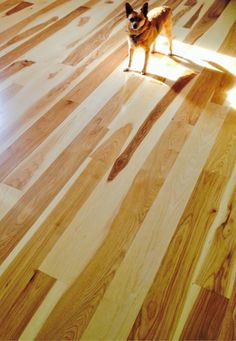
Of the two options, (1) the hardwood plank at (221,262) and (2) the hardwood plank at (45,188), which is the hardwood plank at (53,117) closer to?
(2) the hardwood plank at (45,188)

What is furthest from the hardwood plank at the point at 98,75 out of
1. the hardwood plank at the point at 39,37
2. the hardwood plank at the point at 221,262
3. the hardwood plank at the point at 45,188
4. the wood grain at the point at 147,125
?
the hardwood plank at the point at 221,262

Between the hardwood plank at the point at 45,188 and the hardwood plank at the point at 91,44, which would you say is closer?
the hardwood plank at the point at 45,188

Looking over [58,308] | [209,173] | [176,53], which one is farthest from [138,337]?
[176,53]

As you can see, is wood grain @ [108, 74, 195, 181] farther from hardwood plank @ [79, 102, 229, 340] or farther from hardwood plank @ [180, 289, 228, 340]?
hardwood plank @ [180, 289, 228, 340]

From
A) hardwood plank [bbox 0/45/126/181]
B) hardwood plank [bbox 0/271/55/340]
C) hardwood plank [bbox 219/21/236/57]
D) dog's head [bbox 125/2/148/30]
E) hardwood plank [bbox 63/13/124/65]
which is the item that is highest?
hardwood plank [bbox 219/21/236/57]

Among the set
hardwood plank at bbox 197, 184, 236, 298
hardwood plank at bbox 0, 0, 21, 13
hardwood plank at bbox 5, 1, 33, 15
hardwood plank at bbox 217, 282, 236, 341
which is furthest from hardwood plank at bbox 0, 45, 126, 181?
hardwood plank at bbox 0, 0, 21, 13

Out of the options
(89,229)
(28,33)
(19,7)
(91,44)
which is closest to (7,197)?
(89,229)

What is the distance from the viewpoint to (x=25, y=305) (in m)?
1.11

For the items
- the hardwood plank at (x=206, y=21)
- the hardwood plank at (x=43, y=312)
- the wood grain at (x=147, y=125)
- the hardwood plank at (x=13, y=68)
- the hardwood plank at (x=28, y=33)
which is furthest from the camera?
the hardwood plank at (x=206, y=21)

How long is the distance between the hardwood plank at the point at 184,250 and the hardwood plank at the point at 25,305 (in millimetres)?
333

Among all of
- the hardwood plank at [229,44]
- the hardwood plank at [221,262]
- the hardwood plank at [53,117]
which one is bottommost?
the hardwood plank at [221,262]

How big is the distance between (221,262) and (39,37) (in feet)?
7.38

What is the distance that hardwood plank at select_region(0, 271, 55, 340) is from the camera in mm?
1048

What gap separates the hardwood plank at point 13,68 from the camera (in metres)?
2.22
